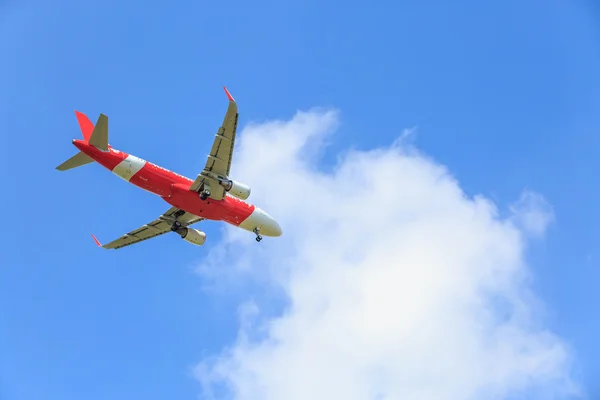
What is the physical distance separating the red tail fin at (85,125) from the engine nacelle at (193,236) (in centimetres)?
1319

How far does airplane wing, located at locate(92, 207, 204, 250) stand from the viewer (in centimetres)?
6650

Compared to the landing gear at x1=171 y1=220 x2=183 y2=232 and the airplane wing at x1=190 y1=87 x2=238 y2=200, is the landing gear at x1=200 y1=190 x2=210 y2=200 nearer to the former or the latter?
the airplane wing at x1=190 y1=87 x2=238 y2=200

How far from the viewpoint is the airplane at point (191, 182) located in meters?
55.4

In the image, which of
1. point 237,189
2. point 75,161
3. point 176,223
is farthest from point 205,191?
point 75,161

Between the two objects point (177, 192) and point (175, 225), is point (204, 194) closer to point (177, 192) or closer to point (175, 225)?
point (177, 192)

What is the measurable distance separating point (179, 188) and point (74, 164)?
7.81m

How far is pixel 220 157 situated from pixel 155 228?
45.0 feet

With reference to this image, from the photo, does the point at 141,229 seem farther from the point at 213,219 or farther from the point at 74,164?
the point at 74,164

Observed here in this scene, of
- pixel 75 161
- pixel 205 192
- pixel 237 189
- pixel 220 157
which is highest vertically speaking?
pixel 220 157

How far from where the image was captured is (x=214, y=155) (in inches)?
2254

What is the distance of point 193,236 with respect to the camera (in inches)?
2655

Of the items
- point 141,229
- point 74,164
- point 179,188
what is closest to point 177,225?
point 141,229

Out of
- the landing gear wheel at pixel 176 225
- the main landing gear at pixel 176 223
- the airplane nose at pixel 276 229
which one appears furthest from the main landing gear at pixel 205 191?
the airplane nose at pixel 276 229

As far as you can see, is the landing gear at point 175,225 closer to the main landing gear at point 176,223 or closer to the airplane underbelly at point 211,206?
the main landing gear at point 176,223
